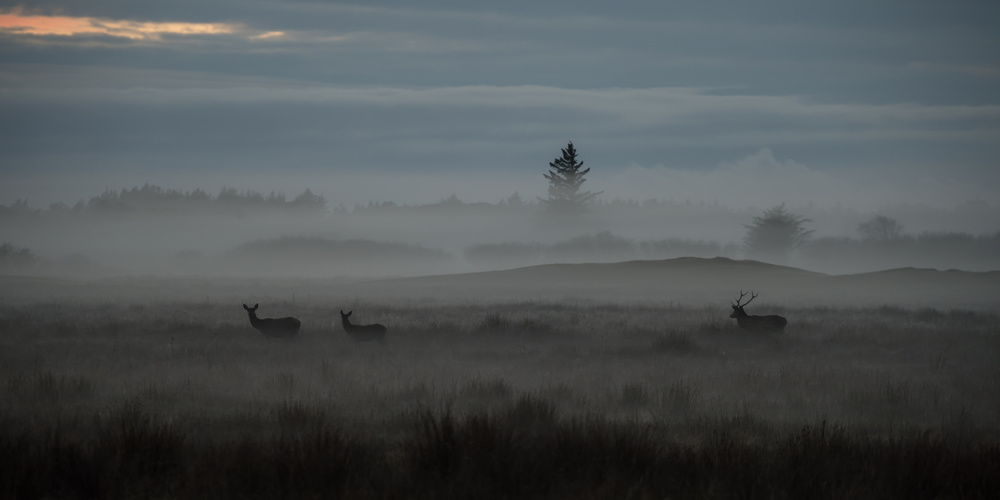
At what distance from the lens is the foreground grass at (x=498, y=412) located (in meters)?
6.43

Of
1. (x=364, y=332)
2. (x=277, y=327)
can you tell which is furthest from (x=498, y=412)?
(x=277, y=327)

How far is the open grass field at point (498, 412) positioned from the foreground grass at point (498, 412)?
0.04 meters

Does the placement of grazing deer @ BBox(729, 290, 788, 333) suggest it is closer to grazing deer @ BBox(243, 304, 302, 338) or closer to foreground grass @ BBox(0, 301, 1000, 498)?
foreground grass @ BBox(0, 301, 1000, 498)

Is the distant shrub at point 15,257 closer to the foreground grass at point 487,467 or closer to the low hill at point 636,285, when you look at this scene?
the low hill at point 636,285

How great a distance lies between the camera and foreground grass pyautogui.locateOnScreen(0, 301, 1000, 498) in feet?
21.1

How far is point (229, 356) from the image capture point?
1459cm

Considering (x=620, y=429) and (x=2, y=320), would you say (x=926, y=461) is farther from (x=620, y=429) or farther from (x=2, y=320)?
(x=2, y=320)

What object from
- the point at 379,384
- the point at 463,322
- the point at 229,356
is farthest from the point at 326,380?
the point at 463,322

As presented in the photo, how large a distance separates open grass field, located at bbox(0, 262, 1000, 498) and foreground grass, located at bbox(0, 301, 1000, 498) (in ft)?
0.12

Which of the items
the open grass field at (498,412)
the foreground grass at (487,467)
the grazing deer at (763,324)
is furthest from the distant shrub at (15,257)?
the foreground grass at (487,467)

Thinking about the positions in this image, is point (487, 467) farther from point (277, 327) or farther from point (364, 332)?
point (277, 327)

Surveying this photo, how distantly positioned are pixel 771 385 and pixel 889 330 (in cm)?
1027

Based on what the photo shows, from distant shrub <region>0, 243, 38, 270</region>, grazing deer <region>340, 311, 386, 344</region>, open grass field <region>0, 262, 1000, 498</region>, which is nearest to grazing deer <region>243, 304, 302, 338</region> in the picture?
open grass field <region>0, 262, 1000, 498</region>

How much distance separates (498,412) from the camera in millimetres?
9148
